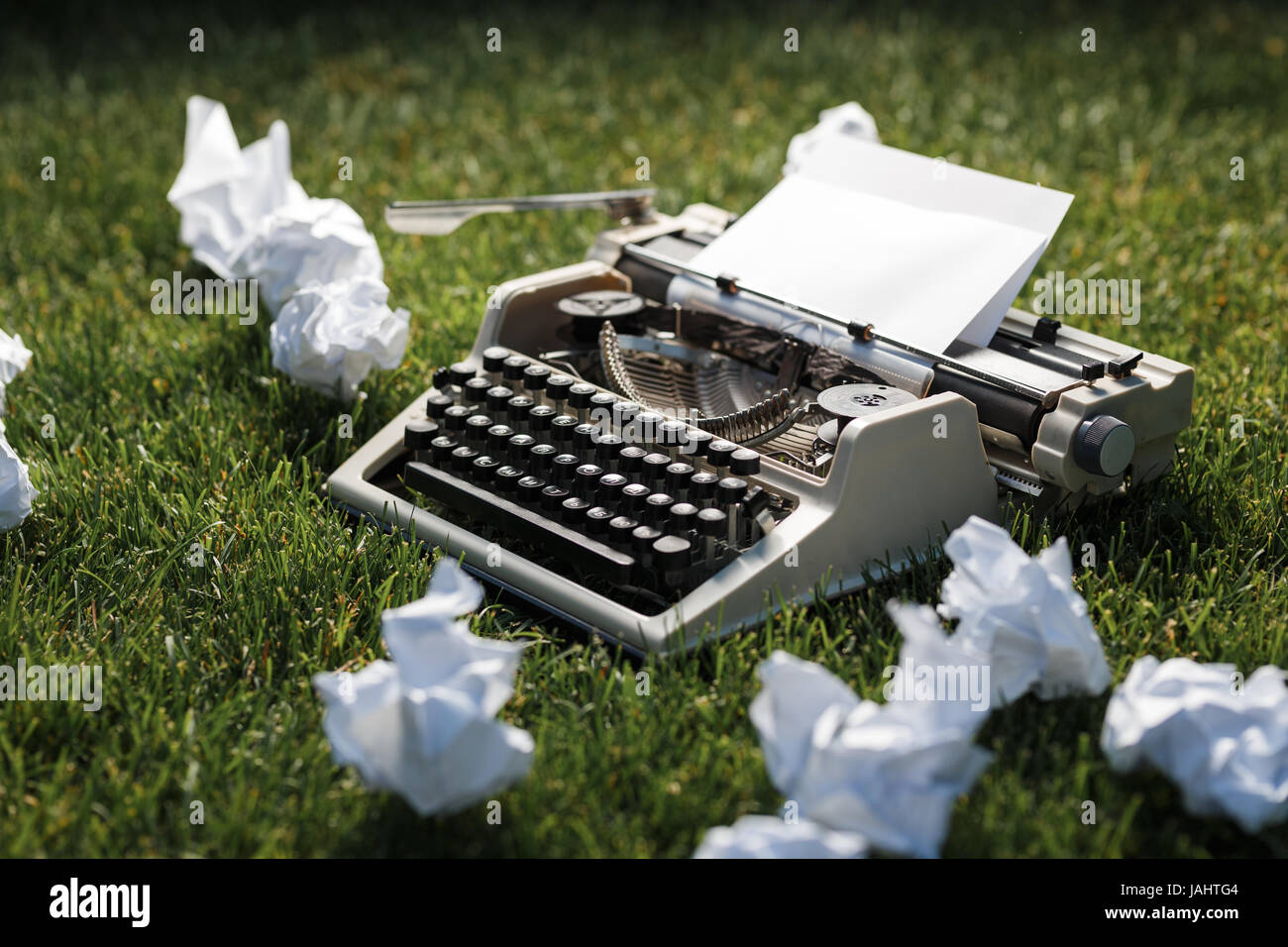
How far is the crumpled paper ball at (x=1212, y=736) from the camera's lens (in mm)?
2277

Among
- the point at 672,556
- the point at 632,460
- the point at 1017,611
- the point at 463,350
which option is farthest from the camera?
the point at 463,350

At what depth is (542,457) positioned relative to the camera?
315 cm

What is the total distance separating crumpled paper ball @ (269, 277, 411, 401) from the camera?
3793 mm

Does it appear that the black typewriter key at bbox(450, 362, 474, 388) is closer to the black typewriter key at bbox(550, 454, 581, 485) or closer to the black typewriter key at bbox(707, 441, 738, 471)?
the black typewriter key at bbox(550, 454, 581, 485)

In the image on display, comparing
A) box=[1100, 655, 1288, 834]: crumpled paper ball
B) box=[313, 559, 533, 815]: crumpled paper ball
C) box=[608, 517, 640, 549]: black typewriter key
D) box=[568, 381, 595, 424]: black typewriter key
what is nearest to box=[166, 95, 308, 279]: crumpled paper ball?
box=[568, 381, 595, 424]: black typewriter key

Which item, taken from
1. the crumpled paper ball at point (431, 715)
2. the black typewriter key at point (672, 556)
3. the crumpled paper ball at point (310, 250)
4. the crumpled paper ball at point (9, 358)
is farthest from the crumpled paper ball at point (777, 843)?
the crumpled paper ball at point (310, 250)

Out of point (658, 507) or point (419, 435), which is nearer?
point (658, 507)

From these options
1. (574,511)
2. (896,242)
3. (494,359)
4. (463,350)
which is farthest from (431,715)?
(463,350)

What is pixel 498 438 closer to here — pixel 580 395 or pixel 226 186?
pixel 580 395

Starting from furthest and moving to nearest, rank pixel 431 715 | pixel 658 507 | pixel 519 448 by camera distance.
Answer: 1. pixel 519 448
2. pixel 658 507
3. pixel 431 715

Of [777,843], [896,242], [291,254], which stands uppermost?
[896,242]

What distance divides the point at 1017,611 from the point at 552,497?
41.1 inches

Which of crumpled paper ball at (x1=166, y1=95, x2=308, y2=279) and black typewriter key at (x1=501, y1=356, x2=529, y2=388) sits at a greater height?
crumpled paper ball at (x1=166, y1=95, x2=308, y2=279)

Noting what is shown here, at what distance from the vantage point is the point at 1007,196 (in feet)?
10.5
